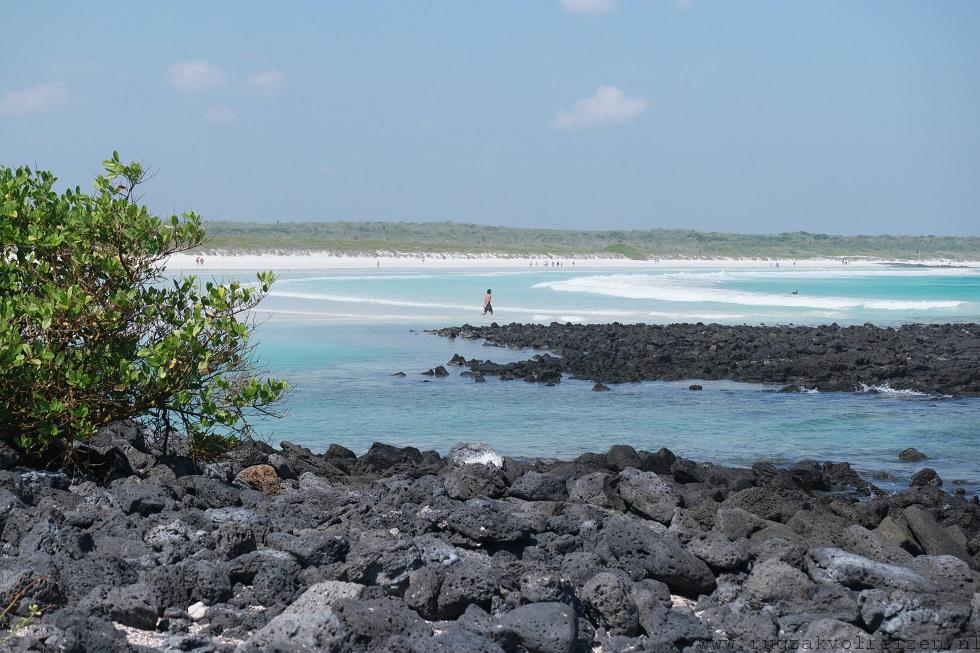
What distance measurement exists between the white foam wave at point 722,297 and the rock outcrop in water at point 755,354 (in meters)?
11.8

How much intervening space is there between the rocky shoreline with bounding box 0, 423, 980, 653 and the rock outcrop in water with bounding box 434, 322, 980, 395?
1066 cm

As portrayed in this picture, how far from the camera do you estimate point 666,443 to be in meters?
12.6

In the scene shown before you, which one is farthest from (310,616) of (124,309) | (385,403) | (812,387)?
(812,387)

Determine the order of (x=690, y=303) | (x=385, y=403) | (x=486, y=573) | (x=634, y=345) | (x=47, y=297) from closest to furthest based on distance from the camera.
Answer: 1. (x=486, y=573)
2. (x=47, y=297)
3. (x=385, y=403)
4. (x=634, y=345)
5. (x=690, y=303)

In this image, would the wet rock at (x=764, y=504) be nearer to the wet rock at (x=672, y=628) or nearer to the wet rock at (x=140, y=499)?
the wet rock at (x=672, y=628)

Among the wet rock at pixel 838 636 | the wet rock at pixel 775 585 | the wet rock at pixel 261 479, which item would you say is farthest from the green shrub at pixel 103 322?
the wet rock at pixel 838 636

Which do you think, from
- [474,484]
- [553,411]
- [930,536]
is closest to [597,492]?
[474,484]

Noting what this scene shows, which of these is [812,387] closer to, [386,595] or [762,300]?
[386,595]

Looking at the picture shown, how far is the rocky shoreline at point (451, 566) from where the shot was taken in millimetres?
4816

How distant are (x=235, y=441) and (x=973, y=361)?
53.4ft

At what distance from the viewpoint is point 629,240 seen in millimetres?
156625

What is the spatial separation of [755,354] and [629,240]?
13671 centimetres

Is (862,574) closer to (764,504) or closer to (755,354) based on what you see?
(764,504)

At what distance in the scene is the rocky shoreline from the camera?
4.82m
